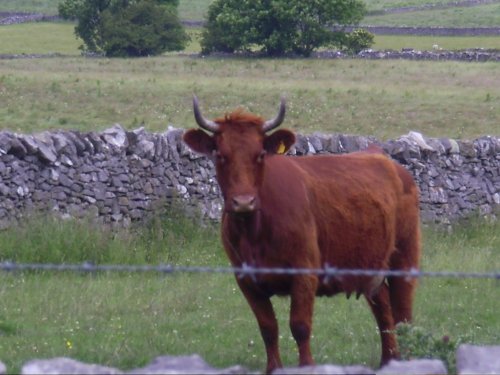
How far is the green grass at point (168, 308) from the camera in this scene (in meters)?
9.40

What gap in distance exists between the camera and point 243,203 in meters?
7.57

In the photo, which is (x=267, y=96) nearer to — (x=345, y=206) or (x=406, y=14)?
(x=345, y=206)

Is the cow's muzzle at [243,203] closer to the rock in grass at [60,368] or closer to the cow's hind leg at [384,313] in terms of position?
the cow's hind leg at [384,313]

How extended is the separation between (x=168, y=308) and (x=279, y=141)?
10.9 ft

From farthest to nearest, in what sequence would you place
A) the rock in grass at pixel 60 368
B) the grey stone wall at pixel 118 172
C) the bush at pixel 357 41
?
the bush at pixel 357 41
the grey stone wall at pixel 118 172
the rock in grass at pixel 60 368

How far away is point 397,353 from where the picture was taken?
891cm

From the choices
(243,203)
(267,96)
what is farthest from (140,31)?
(243,203)

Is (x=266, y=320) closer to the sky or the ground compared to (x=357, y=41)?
closer to the sky

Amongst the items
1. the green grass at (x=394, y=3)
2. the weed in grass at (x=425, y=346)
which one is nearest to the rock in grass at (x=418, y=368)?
the weed in grass at (x=425, y=346)

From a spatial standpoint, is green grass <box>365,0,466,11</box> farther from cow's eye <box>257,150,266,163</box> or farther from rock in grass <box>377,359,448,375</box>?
rock in grass <box>377,359,448,375</box>

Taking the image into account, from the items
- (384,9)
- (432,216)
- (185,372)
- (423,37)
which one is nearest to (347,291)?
(185,372)

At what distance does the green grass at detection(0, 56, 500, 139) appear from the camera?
28172 mm

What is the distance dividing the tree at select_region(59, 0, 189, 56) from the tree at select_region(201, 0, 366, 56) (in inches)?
127

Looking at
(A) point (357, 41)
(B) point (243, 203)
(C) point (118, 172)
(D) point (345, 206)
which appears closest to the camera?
(B) point (243, 203)
